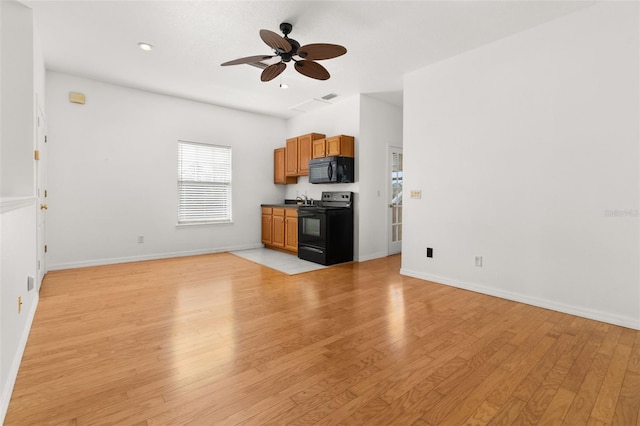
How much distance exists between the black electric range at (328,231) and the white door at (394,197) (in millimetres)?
976

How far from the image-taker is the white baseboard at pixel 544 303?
265cm

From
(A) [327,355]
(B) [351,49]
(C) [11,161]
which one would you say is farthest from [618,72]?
(C) [11,161]

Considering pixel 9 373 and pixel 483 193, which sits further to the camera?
pixel 483 193

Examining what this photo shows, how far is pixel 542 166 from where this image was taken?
3.09 m

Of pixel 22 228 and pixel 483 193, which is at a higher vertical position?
pixel 483 193

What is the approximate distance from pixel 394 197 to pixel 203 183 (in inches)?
148

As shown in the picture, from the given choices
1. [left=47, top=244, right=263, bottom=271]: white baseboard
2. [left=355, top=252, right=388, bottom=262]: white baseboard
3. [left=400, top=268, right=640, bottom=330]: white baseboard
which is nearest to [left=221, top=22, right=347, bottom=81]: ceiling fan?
[left=400, top=268, right=640, bottom=330]: white baseboard

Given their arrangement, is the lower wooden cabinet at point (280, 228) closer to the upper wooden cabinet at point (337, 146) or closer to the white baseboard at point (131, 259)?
the white baseboard at point (131, 259)

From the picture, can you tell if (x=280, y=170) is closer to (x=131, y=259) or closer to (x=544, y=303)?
(x=131, y=259)

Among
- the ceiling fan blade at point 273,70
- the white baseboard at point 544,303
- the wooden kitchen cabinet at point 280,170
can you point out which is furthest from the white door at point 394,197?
the ceiling fan blade at point 273,70

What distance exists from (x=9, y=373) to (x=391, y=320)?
2606 millimetres

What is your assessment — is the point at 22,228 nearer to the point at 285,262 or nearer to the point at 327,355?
the point at 327,355

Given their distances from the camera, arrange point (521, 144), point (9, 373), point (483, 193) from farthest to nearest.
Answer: point (483, 193) → point (521, 144) → point (9, 373)

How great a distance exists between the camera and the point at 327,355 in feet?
6.95
